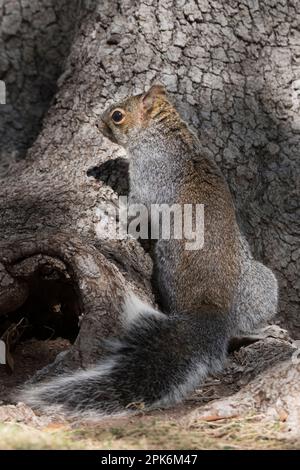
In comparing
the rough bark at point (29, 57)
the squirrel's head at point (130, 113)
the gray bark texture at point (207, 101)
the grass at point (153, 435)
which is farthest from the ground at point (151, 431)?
the rough bark at point (29, 57)

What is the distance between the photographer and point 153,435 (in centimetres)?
268

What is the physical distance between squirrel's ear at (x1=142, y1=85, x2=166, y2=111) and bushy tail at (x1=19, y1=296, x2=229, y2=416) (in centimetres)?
119

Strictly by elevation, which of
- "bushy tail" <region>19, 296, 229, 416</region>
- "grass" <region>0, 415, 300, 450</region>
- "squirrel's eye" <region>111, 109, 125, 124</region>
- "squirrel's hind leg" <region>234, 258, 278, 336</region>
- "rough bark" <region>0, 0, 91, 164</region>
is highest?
"rough bark" <region>0, 0, 91, 164</region>

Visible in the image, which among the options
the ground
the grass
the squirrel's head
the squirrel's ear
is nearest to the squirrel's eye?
the squirrel's head

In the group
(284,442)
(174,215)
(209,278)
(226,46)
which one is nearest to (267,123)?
(226,46)

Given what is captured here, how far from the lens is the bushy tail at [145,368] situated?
298 centimetres

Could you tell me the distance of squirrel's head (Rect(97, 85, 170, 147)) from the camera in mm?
4125

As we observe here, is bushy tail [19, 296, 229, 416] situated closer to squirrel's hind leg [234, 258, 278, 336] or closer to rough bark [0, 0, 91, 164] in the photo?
squirrel's hind leg [234, 258, 278, 336]

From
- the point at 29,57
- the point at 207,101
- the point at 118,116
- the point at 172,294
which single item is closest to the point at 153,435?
the point at 172,294

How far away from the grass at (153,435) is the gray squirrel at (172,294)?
0.55 ft

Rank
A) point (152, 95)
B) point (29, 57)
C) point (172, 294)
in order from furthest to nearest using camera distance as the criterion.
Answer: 1. point (29, 57)
2. point (152, 95)
3. point (172, 294)

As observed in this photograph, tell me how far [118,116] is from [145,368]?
5.29 ft

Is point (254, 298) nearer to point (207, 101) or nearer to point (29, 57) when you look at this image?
point (207, 101)

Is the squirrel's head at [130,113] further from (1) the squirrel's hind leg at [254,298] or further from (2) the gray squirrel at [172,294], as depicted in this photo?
(1) the squirrel's hind leg at [254,298]
